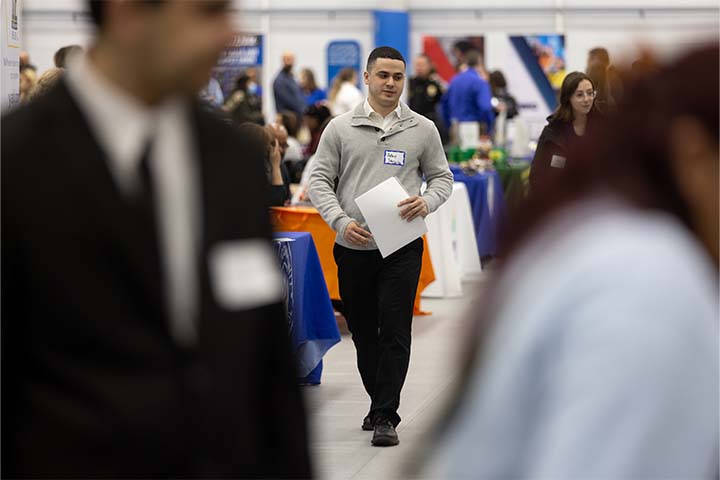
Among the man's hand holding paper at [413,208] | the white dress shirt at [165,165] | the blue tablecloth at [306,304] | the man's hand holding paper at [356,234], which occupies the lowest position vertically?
the blue tablecloth at [306,304]

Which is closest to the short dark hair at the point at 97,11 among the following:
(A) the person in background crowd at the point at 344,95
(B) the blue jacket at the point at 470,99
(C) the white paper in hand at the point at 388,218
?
(C) the white paper in hand at the point at 388,218

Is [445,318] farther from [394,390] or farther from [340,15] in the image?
[340,15]

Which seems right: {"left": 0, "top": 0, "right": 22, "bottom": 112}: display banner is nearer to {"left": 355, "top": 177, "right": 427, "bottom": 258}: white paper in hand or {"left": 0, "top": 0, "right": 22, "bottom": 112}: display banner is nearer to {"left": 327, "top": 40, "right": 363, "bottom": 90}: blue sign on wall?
{"left": 355, "top": 177, "right": 427, "bottom": 258}: white paper in hand

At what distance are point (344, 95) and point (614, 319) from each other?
14.4 metres

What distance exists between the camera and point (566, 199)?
128 centimetres

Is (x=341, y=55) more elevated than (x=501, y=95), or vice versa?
(x=341, y=55)

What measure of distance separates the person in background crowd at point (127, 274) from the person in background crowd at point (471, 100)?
13.0 meters

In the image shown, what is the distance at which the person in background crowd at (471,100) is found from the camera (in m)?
14.6

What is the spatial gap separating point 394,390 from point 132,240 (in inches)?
158

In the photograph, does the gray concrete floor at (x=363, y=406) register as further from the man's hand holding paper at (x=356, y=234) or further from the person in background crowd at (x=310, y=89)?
the person in background crowd at (x=310, y=89)

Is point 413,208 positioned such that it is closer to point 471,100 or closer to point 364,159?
point 364,159

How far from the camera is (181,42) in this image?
1547 millimetres

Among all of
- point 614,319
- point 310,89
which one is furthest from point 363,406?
point 310,89

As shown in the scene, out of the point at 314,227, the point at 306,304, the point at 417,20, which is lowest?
the point at 306,304
